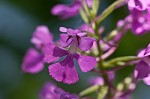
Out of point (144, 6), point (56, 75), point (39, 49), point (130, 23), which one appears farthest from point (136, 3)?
point (39, 49)

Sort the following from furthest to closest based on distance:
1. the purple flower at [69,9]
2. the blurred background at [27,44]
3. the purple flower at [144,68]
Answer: the blurred background at [27,44], the purple flower at [69,9], the purple flower at [144,68]

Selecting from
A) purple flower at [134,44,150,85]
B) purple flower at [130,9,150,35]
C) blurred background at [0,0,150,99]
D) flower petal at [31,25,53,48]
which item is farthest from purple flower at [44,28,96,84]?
blurred background at [0,0,150,99]

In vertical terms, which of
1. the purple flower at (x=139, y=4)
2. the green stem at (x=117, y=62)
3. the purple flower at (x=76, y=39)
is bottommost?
the green stem at (x=117, y=62)

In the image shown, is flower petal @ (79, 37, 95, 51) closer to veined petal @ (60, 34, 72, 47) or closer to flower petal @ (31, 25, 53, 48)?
veined petal @ (60, 34, 72, 47)

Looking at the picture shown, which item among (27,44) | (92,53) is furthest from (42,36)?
(27,44)

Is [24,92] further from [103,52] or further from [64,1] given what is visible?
[103,52]

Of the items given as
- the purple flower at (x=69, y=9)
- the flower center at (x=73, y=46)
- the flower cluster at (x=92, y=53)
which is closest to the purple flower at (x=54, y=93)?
the flower cluster at (x=92, y=53)

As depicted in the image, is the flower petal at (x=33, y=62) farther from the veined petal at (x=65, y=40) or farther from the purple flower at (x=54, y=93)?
the veined petal at (x=65, y=40)

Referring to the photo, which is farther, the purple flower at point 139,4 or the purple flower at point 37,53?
the purple flower at point 37,53
